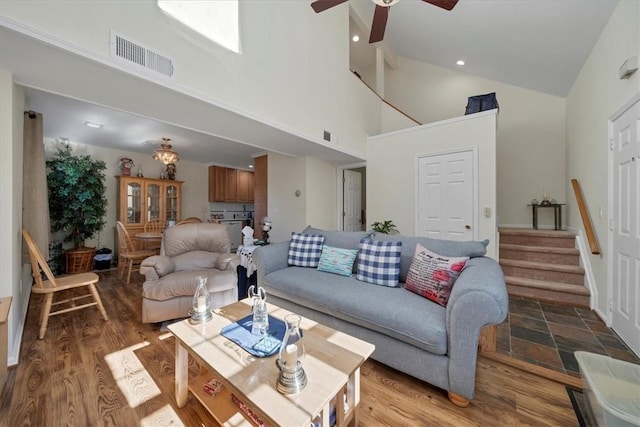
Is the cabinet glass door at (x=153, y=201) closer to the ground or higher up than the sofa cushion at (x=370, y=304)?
higher up

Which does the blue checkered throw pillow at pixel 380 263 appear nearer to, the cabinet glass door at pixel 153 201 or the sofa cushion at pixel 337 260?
the sofa cushion at pixel 337 260

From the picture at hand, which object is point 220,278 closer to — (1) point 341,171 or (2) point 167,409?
(2) point 167,409

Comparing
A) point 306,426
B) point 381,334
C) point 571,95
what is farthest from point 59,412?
point 571,95

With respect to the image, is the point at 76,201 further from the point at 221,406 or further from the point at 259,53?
Result: the point at 221,406

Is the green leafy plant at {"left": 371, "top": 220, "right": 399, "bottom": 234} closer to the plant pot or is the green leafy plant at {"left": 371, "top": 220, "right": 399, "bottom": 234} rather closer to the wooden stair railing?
the wooden stair railing

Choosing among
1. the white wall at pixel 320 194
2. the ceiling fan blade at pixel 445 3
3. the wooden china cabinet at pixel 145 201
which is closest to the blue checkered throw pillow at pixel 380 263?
the ceiling fan blade at pixel 445 3

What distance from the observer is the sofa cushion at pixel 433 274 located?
1.72 metres

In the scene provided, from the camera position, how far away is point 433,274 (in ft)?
5.91

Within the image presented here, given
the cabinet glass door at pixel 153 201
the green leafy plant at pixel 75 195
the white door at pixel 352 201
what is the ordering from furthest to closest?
the cabinet glass door at pixel 153 201 → the white door at pixel 352 201 → the green leafy plant at pixel 75 195

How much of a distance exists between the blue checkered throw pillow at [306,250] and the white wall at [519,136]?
15.1 feet

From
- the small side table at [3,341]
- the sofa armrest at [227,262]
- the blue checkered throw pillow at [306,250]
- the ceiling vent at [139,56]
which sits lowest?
the small side table at [3,341]

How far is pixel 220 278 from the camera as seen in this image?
2.51 m

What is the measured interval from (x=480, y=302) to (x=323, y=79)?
12.0 ft

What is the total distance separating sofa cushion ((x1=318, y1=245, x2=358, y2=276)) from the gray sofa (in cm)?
7
